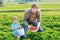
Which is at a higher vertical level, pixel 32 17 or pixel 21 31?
pixel 32 17

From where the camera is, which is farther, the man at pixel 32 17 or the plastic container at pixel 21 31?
the man at pixel 32 17

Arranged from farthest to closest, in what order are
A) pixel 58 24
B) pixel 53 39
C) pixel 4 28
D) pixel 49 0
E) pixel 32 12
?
pixel 49 0 < pixel 58 24 < pixel 4 28 < pixel 32 12 < pixel 53 39

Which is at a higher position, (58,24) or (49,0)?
(58,24)

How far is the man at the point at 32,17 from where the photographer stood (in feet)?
29.5

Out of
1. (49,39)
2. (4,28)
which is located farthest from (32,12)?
(4,28)

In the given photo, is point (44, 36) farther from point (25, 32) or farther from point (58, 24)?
point (58, 24)

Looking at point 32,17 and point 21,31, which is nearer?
point 21,31

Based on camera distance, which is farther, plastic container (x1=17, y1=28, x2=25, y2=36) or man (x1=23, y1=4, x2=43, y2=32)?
man (x1=23, y1=4, x2=43, y2=32)

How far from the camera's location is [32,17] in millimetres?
9258

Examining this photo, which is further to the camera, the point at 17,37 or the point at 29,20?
the point at 29,20

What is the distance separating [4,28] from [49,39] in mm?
3203

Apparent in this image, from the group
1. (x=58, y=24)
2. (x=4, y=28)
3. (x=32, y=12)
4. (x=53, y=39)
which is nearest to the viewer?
(x=53, y=39)

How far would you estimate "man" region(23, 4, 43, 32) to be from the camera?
8.98 meters

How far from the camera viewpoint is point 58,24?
491 inches
